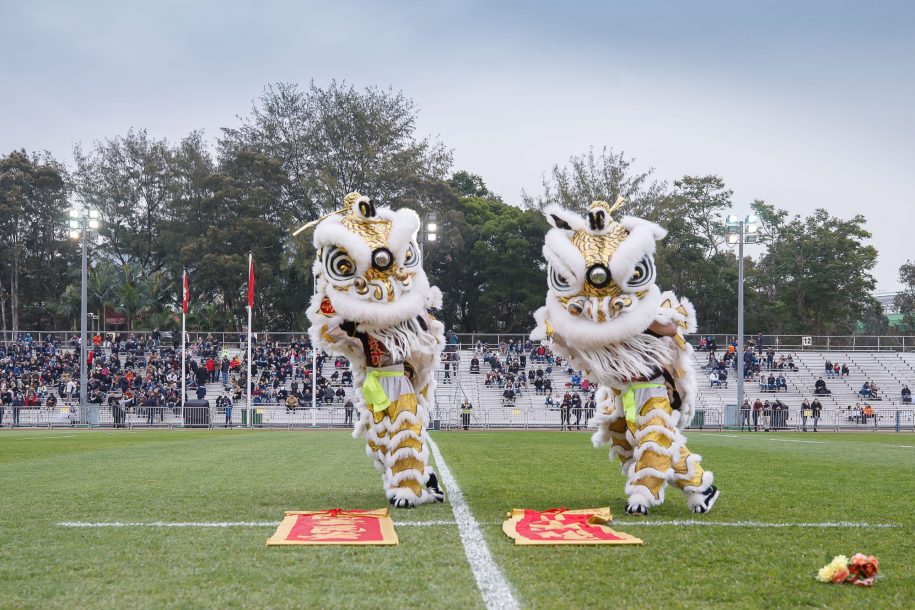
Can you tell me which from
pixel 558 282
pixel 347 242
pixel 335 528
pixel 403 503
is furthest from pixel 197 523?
pixel 558 282

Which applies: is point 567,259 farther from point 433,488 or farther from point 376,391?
point 433,488

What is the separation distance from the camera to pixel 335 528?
17.8 feet

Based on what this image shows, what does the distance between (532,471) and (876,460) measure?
583cm

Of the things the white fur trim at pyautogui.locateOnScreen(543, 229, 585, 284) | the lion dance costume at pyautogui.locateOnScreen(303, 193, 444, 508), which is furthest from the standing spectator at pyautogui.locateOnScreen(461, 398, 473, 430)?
Result: the white fur trim at pyautogui.locateOnScreen(543, 229, 585, 284)

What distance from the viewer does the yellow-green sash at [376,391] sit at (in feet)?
23.2

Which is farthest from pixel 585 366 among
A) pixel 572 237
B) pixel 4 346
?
pixel 4 346

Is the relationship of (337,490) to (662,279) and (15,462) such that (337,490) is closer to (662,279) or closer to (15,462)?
(15,462)

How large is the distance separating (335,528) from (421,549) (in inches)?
32.9

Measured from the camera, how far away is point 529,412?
96.0 ft

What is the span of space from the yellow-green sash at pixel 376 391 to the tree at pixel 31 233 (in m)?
50.3

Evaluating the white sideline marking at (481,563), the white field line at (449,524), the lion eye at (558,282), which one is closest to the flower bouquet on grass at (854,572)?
the white sideline marking at (481,563)

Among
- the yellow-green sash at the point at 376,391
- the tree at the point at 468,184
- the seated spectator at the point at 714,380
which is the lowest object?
the seated spectator at the point at 714,380

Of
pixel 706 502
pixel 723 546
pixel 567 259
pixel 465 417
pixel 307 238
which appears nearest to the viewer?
pixel 723 546

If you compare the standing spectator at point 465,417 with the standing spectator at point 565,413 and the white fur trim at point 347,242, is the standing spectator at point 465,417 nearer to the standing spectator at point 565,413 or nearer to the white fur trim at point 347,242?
the standing spectator at point 565,413
